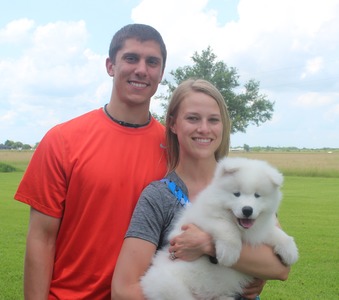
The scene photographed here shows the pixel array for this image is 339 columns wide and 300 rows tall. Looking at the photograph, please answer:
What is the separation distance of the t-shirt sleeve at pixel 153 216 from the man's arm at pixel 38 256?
629 mm

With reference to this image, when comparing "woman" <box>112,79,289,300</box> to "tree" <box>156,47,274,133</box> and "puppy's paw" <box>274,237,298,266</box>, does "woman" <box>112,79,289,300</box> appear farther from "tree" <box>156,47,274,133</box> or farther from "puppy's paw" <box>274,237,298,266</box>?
"tree" <box>156,47,274,133</box>

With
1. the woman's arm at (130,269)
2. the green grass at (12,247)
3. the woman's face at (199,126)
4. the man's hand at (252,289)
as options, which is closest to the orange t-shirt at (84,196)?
the woman's arm at (130,269)

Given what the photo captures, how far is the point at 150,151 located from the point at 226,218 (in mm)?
772

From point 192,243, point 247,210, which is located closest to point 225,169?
point 247,210

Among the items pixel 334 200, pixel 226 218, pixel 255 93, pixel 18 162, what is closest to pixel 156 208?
pixel 226 218

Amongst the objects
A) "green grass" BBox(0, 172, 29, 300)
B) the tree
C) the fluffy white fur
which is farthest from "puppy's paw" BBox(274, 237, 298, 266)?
the tree

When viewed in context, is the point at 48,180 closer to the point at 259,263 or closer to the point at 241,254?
the point at 241,254

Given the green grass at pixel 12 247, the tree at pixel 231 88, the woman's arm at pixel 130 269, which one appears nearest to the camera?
the woman's arm at pixel 130 269

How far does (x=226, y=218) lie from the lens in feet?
11.8

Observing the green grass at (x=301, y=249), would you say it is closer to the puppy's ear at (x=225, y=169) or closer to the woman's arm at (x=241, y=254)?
the woman's arm at (x=241, y=254)

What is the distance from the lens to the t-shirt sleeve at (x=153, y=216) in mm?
3459

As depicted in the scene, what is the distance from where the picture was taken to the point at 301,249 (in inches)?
462

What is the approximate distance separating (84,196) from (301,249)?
9108mm

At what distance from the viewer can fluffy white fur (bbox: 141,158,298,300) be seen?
344 cm
